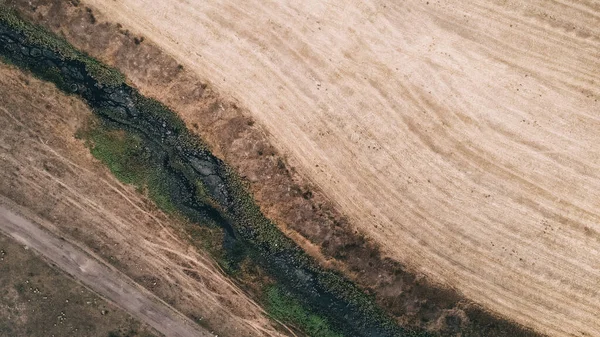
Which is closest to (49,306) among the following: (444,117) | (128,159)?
(128,159)

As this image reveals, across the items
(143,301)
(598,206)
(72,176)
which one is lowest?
(143,301)

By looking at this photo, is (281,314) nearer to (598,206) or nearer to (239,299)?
(239,299)

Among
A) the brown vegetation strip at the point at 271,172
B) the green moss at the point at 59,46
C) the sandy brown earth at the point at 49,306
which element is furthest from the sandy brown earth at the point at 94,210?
the brown vegetation strip at the point at 271,172

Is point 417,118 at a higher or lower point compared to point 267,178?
higher

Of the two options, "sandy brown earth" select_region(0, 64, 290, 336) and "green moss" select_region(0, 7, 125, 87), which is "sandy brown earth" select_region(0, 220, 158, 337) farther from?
"green moss" select_region(0, 7, 125, 87)

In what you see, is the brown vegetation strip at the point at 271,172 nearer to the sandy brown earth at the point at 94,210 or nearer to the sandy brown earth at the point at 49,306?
the sandy brown earth at the point at 94,210

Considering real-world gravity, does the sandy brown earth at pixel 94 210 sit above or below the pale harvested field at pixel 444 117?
below

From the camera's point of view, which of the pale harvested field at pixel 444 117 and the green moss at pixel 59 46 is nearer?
the pale harvested field at pixel 444 117

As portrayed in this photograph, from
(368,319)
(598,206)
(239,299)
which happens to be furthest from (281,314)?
(598,206)
